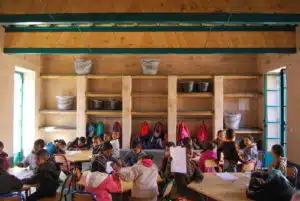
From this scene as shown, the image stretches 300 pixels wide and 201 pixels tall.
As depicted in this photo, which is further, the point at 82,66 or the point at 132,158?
the point at 82,66

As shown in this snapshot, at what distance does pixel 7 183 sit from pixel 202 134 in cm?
531

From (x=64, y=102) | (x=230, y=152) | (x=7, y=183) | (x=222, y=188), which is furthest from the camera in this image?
(x=64, y=102)

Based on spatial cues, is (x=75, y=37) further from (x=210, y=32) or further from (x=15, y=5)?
(x=210, y=32)

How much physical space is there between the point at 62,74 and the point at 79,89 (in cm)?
74

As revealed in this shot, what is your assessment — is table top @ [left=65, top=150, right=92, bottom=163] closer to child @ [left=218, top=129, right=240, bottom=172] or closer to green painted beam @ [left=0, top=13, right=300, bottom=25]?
child @ [left=218, top=129, right=240, bottom=172]

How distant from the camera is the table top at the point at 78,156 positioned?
5.63 meters

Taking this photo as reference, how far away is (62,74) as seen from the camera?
7.96 metres

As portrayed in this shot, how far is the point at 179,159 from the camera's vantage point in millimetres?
3656

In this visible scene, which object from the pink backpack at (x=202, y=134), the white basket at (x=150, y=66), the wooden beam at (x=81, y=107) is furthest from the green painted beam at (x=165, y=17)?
the pink backpack at (x=202, y=134)

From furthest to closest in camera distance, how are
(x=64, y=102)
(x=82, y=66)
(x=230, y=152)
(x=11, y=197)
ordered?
(x=64, y=102) < (x=82, y=66) < (x=230, y=152) < (x=11, y=197)

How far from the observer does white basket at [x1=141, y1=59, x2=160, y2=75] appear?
7.49 metres

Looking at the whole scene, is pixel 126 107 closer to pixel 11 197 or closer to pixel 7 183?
pixel 7 183

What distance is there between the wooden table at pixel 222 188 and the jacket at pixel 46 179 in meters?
1.79

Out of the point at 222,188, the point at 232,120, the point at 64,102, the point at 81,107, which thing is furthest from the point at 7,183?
the point at 232,120
